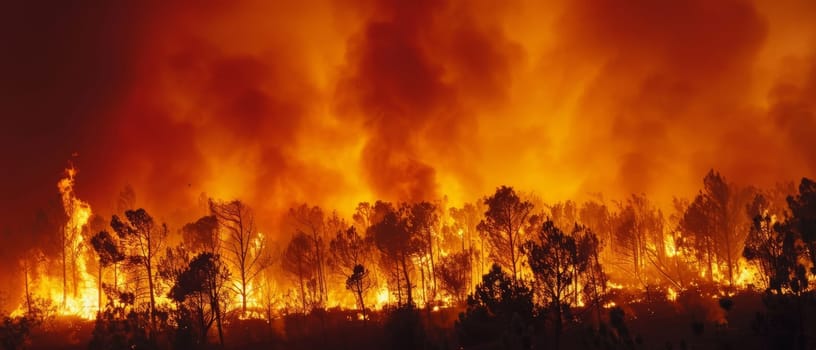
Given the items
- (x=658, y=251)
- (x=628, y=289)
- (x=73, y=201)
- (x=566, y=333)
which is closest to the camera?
(x=566, y=333)

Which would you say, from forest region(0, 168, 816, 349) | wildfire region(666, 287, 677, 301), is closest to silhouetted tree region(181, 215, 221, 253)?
forest region(0, 168, 816, 349)

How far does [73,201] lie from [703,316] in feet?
241

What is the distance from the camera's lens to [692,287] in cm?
5912

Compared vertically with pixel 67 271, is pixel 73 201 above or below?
above

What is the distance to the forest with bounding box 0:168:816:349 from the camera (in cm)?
3095

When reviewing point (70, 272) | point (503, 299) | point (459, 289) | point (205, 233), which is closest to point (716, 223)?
point (459, 289)

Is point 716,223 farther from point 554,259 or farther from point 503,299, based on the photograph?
point 503,299

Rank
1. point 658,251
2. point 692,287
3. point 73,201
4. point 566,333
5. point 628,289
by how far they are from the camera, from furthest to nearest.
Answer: point 658,251
point 73,201
point 628,289
point 692,287
point 566,333

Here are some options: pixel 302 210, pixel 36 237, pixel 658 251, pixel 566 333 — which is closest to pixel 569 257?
pixel 566 333

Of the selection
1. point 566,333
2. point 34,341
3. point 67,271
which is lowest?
point 566,333

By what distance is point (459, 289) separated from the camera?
5184cm

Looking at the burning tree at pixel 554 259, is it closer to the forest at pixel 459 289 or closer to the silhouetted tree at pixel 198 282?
the forest at pixel 459 289

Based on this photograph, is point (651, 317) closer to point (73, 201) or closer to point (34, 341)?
point (34, 341)

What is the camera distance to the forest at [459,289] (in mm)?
30953
